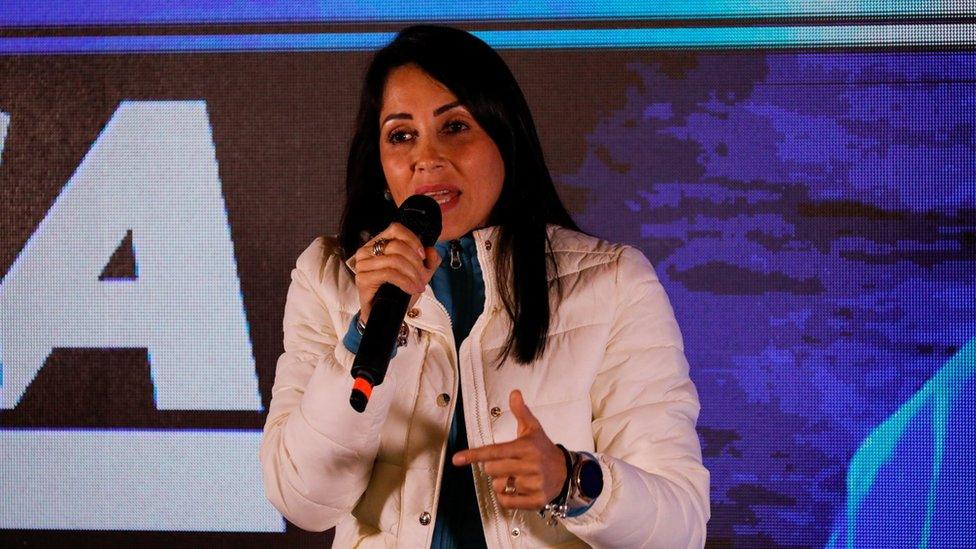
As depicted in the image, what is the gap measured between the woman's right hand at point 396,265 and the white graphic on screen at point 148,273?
126 cm

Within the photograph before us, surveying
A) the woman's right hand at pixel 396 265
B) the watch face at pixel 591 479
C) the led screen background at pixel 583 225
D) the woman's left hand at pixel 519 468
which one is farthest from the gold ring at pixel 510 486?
the led screen background at pixel 583 225

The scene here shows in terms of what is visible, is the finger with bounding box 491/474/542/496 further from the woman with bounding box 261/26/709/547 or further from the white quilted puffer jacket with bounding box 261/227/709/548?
the white quilted puffer jacket with bounding box 261/227/709/548

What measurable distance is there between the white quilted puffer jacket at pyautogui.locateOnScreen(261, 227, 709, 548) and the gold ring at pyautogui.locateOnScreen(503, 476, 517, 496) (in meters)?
0.14

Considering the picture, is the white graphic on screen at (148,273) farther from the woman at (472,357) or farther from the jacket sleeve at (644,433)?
the jacket sleeve at (644,433)

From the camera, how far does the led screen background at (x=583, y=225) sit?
236 centimetres

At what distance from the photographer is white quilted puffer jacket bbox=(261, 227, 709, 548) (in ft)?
4.62

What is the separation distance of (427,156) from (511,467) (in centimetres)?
59

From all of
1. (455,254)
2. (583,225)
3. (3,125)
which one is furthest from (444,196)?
(3,125)

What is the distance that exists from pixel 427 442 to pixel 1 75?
167 centimetres

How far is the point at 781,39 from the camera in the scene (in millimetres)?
2396

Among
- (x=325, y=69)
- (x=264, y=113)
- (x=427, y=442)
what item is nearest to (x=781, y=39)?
(x=325, y=69)

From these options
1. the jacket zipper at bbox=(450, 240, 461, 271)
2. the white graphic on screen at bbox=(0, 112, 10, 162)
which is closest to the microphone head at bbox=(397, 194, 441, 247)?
the jacket zipper at bbox=(450, 240, 461, 271)

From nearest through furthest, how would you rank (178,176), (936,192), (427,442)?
(427,442) < (936,192) < (178,176)

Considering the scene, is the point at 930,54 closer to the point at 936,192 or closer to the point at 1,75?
the point at 936,192
